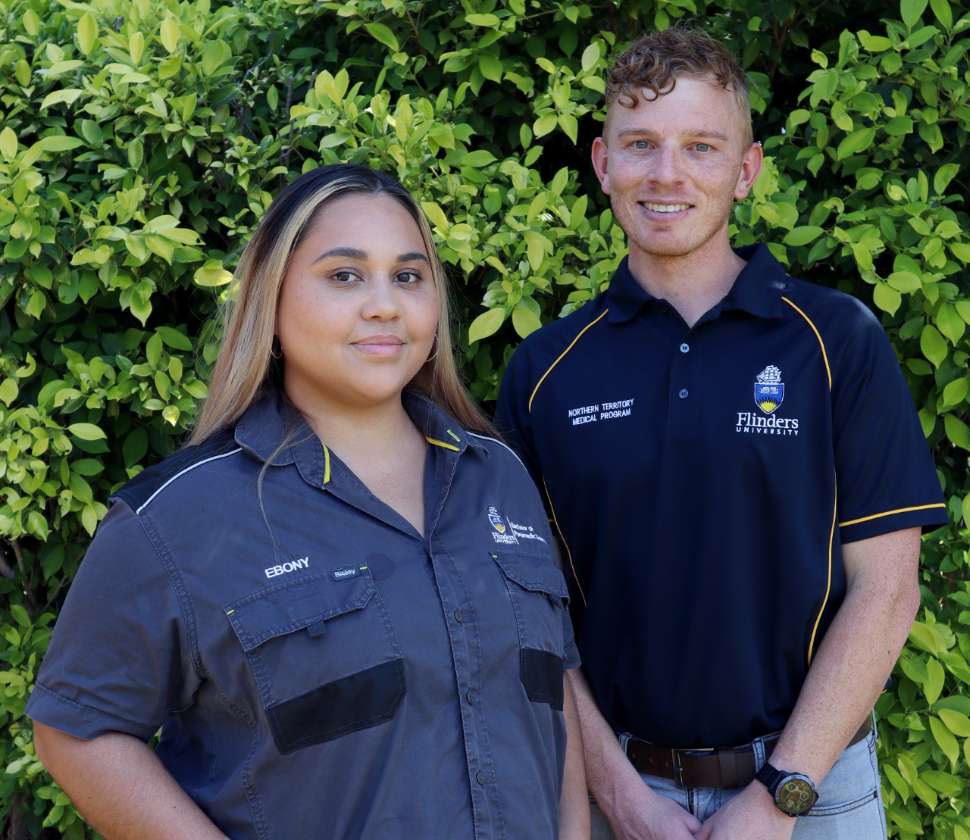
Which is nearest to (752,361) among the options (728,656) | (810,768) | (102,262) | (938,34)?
(728,656)

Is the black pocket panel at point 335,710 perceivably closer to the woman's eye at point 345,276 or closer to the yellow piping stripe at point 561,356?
the woman's eye at point 345,276

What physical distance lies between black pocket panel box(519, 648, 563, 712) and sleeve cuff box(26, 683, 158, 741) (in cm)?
73

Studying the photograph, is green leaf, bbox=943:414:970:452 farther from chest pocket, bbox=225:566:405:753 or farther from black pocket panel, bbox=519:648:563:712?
chest pocket, bbox=225:566:405:753

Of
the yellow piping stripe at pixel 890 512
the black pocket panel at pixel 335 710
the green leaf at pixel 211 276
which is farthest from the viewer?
the green leaf at pixel 211 276

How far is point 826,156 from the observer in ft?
12.0

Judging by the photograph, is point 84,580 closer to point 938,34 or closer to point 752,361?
point 752,361

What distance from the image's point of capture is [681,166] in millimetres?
2920

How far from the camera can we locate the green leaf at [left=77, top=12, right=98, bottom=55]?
352 centimetres

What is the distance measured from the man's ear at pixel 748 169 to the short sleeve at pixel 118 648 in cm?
164

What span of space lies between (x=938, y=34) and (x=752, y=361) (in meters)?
1.14

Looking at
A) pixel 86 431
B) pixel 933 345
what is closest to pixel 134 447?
pixel 86 431

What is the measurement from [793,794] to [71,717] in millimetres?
1464

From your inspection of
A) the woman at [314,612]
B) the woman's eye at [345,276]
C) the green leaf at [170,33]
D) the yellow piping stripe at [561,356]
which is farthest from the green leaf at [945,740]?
the green leaf at [170,33]

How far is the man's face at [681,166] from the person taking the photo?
2932 mm
